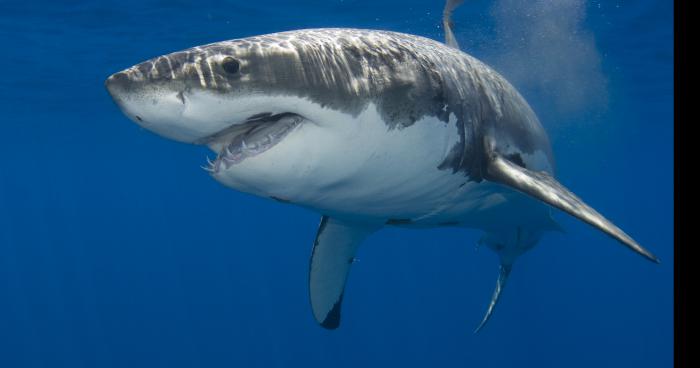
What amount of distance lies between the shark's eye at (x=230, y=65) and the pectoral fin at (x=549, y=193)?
2251 mm

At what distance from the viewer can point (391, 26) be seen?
1812 centimetres

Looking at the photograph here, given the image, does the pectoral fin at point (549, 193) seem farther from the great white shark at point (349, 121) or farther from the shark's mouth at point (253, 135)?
the shark's mouth at point (253, 135)

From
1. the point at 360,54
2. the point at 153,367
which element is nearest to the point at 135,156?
the point at 153,367

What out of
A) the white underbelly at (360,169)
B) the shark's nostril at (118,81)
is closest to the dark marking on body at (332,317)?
the white underbelly at (360,169)

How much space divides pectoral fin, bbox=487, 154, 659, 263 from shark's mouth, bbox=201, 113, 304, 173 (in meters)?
1.89

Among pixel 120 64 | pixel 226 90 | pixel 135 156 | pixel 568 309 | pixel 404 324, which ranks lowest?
pixel 568 309

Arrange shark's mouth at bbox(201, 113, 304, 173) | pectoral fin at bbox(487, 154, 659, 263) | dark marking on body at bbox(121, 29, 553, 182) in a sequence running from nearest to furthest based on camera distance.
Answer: dark marking on body at bbox(121, 29, 553, 182) → shark's mouth at bbox(201, 113, 304, 173) → pectoral fin at bbox(487, 154, 659, 263)

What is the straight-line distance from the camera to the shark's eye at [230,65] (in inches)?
96.8

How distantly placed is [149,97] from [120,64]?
21.4m

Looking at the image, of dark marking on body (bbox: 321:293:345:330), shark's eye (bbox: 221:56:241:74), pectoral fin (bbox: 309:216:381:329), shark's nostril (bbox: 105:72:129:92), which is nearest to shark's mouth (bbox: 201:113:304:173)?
shark's eye (bbox: 221:56:241:74)

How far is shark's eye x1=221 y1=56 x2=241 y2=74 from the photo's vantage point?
2458 mm

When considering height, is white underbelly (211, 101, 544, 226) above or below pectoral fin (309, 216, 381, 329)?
above

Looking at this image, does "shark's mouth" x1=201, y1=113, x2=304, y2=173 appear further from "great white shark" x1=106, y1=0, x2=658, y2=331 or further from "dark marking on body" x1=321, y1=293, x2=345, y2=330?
"dark marking on body" x1=321, y1=293, x2=345, y2=330
